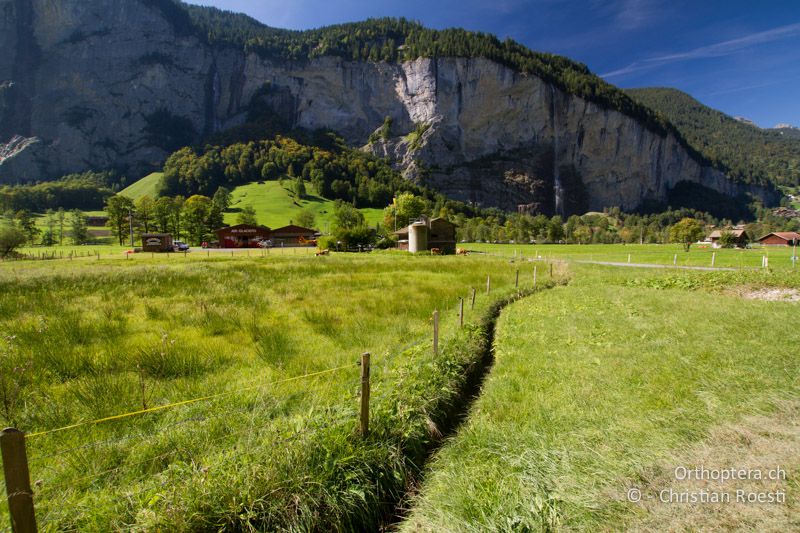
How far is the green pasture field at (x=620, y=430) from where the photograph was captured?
3.15 m

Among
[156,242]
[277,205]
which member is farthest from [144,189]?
[156,242]

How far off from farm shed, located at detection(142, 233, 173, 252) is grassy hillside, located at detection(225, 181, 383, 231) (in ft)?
149

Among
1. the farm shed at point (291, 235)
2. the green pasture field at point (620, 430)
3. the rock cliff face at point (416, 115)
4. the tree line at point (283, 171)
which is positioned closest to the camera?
the green pasture field at point (620, 430)

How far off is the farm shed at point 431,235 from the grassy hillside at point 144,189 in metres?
150

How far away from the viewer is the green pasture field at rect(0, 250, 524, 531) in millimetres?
3746

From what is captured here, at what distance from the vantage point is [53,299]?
508 inches

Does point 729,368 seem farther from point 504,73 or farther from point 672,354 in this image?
point 504,73

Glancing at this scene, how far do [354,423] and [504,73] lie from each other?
716ft

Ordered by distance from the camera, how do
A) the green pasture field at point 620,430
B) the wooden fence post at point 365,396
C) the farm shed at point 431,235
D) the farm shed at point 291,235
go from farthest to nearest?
the farm shed at point 291,235 < the farm shed at point 431,235 < the wooden fence post at point 365,396 < the green pasture field at point 620,430

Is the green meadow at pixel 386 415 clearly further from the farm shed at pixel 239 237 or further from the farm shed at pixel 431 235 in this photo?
the farm shed at pixel 239 237

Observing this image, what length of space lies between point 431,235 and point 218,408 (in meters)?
59.5

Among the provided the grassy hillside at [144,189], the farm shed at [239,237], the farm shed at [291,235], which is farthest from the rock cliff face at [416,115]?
the farm shed at [239,237]

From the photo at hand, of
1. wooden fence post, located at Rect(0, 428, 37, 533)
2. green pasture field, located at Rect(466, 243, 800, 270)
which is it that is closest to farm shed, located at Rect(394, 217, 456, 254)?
green pasture field, located at Rect(466, 243, 800, 270)

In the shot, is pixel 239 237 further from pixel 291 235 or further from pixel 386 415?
pixel 386 415
